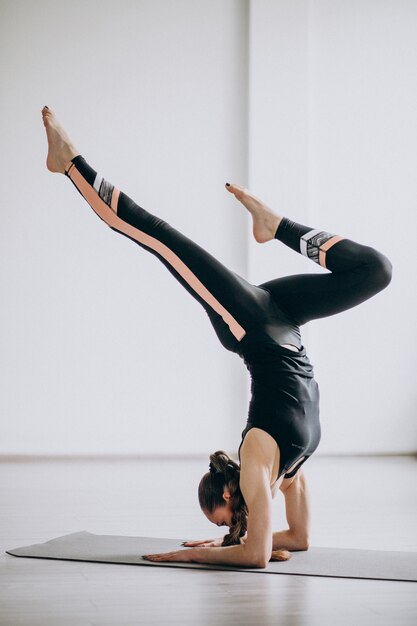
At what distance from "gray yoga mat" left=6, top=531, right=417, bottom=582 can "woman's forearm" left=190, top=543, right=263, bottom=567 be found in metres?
0.02

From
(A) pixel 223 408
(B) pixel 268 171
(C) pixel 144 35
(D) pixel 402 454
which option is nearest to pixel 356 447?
(D) pixel 402 454

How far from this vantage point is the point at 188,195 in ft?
21.3

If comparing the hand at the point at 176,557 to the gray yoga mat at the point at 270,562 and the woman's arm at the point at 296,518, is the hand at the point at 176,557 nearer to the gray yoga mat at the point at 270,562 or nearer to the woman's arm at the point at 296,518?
the gray yoga mat at the point at 270,562

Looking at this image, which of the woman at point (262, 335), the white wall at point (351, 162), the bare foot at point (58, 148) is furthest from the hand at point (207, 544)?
the white wall at point (351, 162)

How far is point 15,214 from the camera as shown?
6289 mm

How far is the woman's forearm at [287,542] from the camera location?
3.13 m

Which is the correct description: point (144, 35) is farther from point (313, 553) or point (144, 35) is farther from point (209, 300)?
point (313, 553)

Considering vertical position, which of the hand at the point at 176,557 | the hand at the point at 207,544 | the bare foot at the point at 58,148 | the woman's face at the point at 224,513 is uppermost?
the bare foot at the point at 58,148

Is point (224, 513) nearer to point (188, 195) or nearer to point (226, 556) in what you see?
point (226, 556)

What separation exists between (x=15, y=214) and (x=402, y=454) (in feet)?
11.7

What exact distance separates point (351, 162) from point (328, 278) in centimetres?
396

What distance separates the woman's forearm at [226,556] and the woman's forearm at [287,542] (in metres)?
0.39

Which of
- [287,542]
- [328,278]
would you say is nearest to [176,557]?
[287,542]

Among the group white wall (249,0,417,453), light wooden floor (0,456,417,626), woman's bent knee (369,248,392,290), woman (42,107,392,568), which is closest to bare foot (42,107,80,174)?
woman (42,107,392,568)
